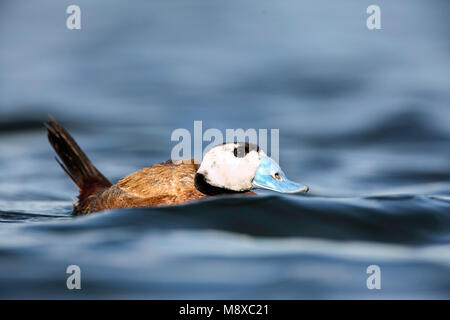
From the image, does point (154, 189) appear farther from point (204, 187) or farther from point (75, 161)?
point (75, 161)

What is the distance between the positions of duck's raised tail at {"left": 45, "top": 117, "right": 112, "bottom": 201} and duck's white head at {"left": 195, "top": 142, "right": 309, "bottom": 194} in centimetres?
168

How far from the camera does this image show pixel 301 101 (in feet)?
48.5

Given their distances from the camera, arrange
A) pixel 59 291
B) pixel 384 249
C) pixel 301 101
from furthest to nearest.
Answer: pixel 301 101
pixel 384 249
pixel 59 291

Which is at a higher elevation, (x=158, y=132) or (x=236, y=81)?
(x=236, y=81)

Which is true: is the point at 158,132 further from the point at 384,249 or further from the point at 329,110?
the point at 384,249

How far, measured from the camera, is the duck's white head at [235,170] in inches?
284

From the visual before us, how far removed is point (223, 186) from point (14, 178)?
4228 mm

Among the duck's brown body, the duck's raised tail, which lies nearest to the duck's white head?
the duck's brown body

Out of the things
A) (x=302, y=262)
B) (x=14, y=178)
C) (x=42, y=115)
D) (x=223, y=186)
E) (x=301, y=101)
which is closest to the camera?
(x=302, y=262)

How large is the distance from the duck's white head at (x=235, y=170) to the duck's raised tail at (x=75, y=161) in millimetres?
1681

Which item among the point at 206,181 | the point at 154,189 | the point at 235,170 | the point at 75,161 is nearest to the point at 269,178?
the point at 235,170

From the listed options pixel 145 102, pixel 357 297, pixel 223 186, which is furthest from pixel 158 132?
pixel 357 297

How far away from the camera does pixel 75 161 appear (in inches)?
342

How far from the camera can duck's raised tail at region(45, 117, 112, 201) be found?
8.54 metres
